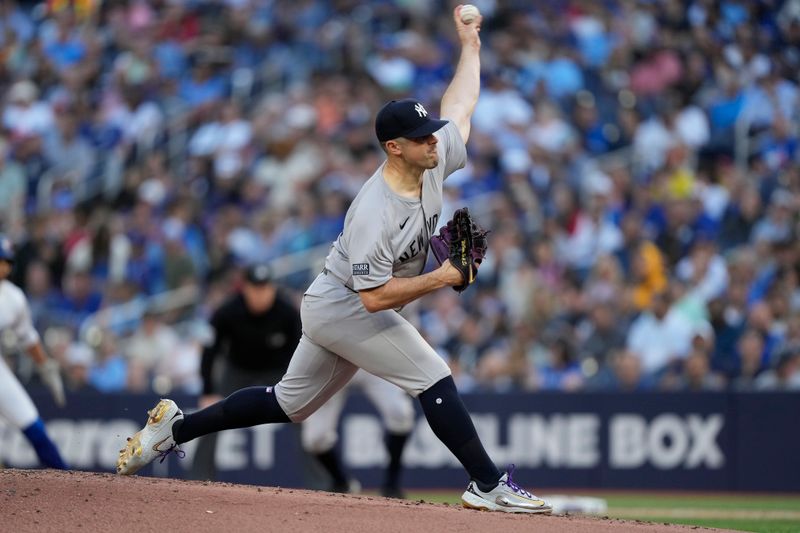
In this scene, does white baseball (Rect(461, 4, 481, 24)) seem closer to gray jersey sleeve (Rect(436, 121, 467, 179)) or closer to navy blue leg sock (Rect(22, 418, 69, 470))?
gray jersey sleeve (Rect(436, 121, 467, 179))

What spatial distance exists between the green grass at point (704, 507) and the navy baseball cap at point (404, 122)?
379 cm

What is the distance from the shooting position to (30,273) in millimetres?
Result: 15961

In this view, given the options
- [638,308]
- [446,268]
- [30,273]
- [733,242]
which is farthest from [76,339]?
[446,268]

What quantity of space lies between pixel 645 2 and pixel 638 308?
5408mm

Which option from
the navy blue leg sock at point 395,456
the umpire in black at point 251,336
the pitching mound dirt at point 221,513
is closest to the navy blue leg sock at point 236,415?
the pitching mound dirt at point 221,513

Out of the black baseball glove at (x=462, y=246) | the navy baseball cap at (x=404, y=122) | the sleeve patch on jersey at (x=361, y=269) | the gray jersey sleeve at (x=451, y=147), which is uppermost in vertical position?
the navy baseball cap at (x=404, y=122)

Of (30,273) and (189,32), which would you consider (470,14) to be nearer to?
(30,273)

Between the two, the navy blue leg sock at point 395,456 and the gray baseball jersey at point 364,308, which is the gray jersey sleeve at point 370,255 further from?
the navy blue leg sock at point 395,456

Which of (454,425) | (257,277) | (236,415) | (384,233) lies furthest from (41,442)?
(384,233)

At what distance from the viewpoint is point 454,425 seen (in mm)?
6727

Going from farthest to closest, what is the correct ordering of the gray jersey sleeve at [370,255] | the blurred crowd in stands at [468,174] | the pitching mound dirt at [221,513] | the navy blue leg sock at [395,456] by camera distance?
the blurred crowd in stands at [468,174]
the navy blue leg sock at [395,456]
the gray jersey sleeve at [370,255]
the pitching mound dirt at [221,513]

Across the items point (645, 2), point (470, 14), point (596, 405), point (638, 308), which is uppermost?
point (645, 2)

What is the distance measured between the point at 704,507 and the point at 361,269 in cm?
656

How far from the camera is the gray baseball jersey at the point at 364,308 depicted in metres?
6.45
